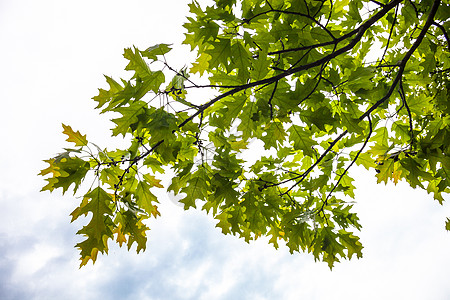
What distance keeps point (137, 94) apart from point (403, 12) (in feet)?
8.22

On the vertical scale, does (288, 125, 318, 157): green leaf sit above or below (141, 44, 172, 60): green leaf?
below

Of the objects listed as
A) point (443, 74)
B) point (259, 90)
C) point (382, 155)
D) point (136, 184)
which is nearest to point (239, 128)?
point (259, 90)

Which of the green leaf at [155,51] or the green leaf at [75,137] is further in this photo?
the green leaf at [75,137]

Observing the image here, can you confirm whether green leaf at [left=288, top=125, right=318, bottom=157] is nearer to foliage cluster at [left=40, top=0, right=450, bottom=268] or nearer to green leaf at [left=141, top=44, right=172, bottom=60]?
foliage cluster at [left=40, top=0, right=450, bottom=268]

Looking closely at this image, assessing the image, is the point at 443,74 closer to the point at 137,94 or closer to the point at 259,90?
the point at 259,90

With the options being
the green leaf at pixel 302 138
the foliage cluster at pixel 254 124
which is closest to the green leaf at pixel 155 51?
the foliage cluster at pixel 254 124

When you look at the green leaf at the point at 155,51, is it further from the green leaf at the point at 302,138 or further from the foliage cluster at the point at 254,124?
the green leaf at the point at 302,138

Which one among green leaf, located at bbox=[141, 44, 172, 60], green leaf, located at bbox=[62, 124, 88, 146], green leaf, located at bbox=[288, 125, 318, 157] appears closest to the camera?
green leaf, located at bbox=[141, 44, 172, 60]

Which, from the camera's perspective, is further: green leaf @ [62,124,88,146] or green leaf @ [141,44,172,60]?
green leaf @ [62,124,88,146]

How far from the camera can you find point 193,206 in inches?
91.4

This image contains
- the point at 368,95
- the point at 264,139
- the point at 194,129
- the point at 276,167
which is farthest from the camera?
the point at 276,167

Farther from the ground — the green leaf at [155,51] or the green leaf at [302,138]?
the green leaf at [155,51]

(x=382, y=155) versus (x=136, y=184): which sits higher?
(x=136, y=184)

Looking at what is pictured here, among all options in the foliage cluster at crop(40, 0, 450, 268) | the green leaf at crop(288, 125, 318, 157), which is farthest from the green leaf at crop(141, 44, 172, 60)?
the green leaf at crop(288, 125, 318, 157)
